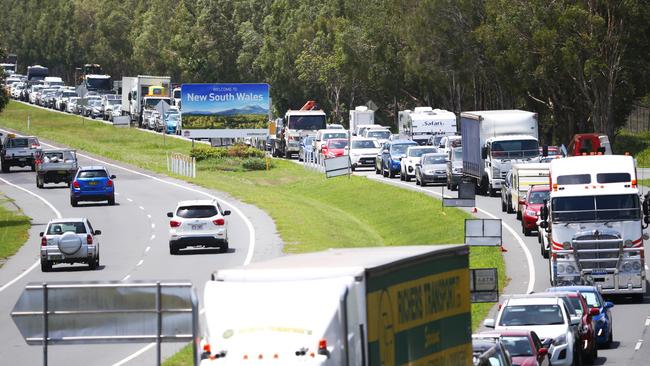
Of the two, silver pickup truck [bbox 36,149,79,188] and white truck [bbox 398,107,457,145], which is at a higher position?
white truck [bbox 398,107,457,145]

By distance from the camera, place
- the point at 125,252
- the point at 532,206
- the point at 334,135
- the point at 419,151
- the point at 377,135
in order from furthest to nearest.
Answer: the point at 377,135
the point at 334,135
the point at 419,151
the point at 532,206
the point at 125,252

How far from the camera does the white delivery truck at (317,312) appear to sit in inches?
540

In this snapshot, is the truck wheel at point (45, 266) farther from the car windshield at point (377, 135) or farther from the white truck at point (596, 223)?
the car windshield at point (377, 135)

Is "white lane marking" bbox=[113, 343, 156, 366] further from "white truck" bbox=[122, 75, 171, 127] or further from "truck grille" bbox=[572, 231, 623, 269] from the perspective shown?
"white truck" bbox=[122, 75, 171, 127]

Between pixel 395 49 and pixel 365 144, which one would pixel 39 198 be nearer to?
pixel 365 144

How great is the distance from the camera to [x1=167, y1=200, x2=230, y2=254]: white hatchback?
149 feet

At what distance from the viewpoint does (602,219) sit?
120 ft

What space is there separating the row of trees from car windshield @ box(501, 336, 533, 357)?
50.5 m

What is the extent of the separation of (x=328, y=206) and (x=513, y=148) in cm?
1024

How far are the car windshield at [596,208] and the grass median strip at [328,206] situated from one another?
10.1 ft

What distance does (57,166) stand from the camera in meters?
69.3

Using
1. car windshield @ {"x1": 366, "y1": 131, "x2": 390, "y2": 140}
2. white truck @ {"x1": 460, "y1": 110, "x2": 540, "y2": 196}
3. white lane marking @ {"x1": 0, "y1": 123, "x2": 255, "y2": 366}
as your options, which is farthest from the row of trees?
white lane marking @ {"x1": 0, "y1": 123, "x2": 255, "y2": 366}

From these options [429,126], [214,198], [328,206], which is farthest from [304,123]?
[214,198]

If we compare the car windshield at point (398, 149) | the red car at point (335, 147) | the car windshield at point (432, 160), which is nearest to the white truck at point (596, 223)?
the car windshield at point (432, 160)
